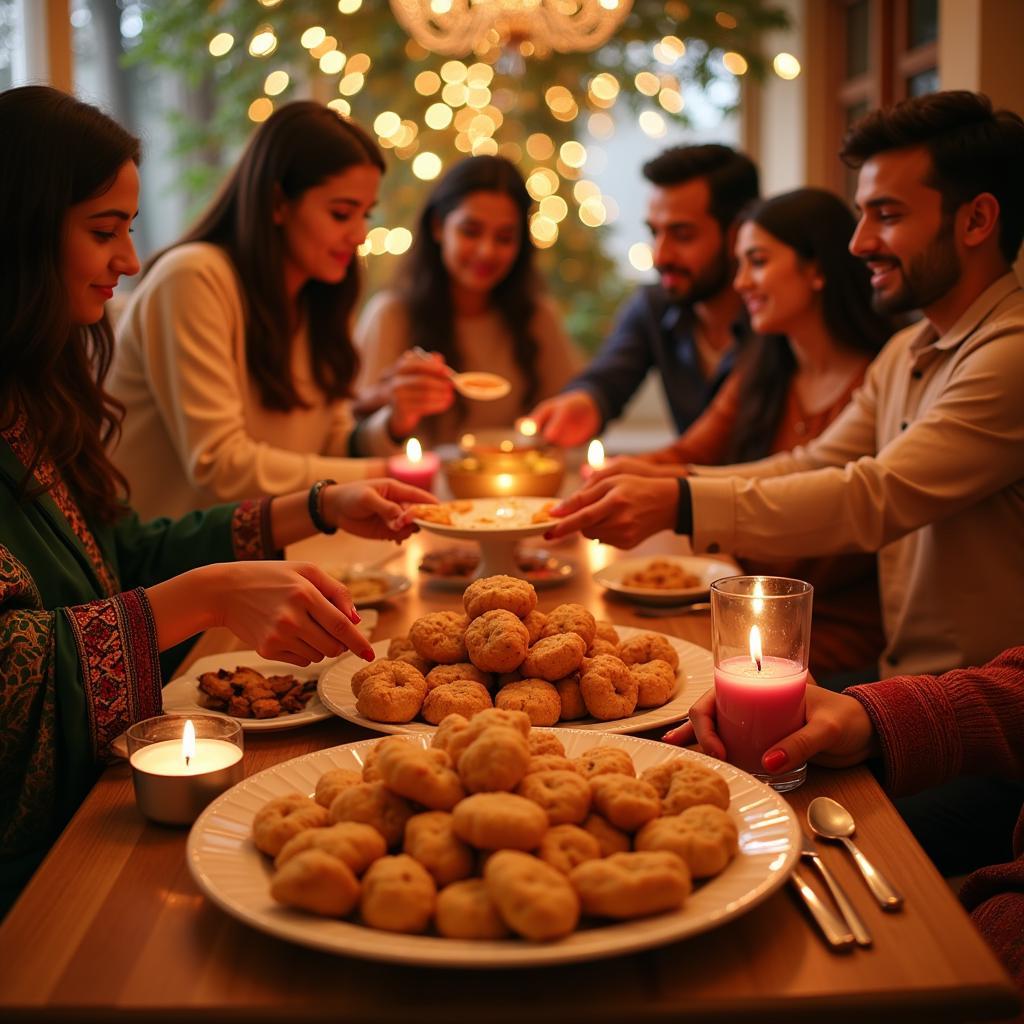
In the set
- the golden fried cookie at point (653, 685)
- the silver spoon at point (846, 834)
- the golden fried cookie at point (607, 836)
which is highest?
the golden fried cookie at point (607, 836)

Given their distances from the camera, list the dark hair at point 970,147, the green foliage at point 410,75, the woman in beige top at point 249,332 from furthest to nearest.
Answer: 1. the green foliage at point 410,75
2. the woman in beige top at point 249,332
3. the dark hair at point 970,147

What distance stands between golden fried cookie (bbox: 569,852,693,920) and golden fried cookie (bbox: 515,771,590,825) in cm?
6

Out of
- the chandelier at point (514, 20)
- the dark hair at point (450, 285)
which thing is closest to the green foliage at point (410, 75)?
the chandelier at point (514, 20)

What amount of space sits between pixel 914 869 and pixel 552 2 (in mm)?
3834

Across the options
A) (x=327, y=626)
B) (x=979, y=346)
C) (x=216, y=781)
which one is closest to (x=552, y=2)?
(x=979, y=346)

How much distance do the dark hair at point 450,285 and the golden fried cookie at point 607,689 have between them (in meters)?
2.75

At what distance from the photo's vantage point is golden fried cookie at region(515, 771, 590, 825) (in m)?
0.90

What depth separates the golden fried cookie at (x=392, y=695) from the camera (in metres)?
1.22

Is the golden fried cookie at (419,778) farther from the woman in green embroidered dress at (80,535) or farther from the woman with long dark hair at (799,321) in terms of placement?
the woman with long dark hair at (799,321)

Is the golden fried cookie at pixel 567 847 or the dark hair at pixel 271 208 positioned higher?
the dark hair at pixel 271 208

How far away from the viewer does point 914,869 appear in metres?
0.97

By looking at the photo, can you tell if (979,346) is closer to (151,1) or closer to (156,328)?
(156,328)

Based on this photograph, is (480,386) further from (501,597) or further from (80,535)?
(501,597)

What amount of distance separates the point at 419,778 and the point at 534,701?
321 mm
